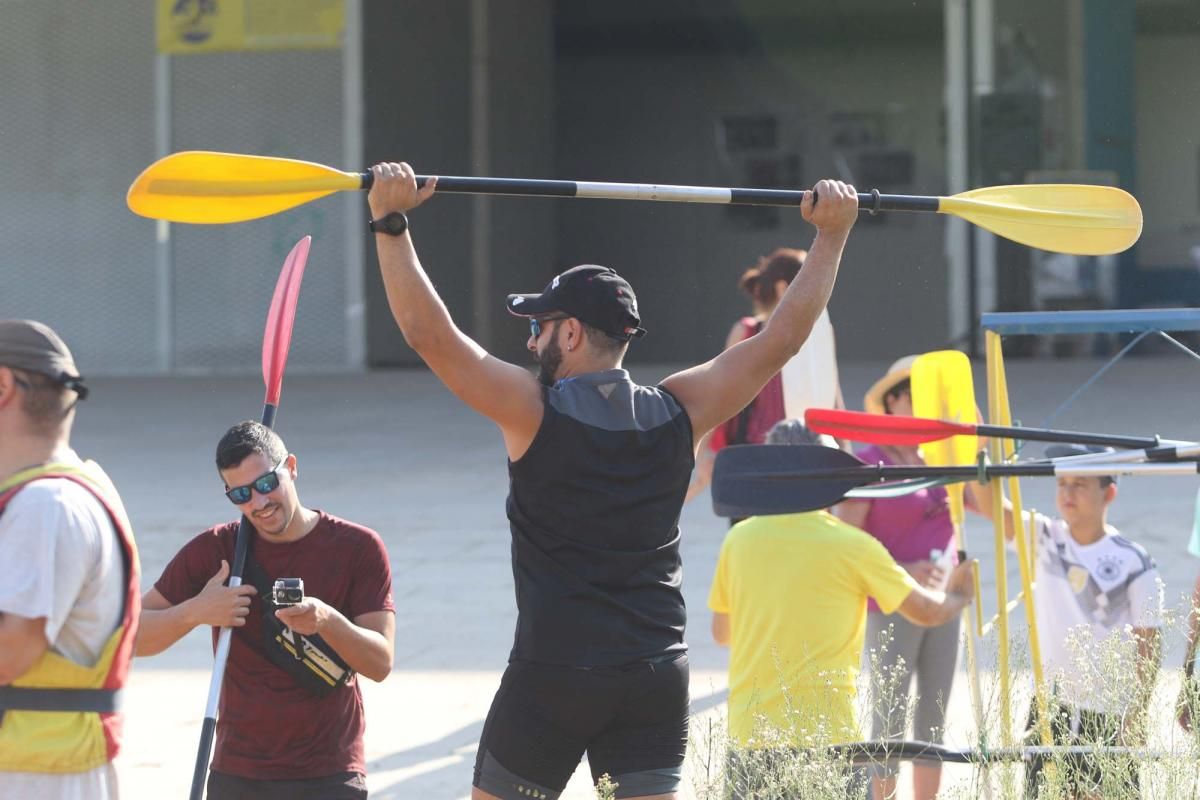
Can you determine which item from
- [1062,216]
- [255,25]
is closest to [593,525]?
[1062,216]

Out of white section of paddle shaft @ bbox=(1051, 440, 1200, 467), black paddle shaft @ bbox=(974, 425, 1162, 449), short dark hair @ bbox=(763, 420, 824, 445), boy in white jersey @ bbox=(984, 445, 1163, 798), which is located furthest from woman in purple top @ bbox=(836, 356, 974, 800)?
black paddle shaft @ bbox=(974, 425, 1162, 449)

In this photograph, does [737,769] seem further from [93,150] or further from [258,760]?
[93,150]

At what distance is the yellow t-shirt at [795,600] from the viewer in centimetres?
432

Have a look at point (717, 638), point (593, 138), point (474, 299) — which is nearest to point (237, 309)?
point (474, 299)

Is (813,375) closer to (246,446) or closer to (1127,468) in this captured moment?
(1127,468)

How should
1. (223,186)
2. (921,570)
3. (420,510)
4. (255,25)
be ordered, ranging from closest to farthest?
(223,186) < (921,570) < (420,510) < (255,25)

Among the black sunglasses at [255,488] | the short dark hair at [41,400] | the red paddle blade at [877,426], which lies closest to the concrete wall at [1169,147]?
the red paddle blade at [877,426]

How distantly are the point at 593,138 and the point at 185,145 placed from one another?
7255 millimetres

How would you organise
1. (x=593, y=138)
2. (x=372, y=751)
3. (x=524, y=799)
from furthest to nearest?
(x=593, y=138)
(x=372, y=751)
(x=524, y=799)

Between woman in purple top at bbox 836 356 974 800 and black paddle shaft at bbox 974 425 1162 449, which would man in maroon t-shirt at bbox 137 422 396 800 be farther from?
woman in purple top at bbox 836 356 974 800

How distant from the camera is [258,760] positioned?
3.97 metres

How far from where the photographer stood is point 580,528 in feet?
11.5

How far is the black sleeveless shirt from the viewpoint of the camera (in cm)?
350

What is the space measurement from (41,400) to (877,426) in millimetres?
2057
